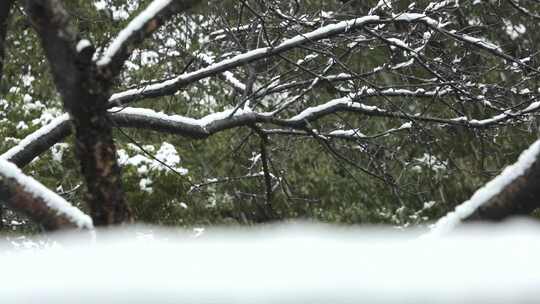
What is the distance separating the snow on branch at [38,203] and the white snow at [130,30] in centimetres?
46

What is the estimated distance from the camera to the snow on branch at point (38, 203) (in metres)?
1.92

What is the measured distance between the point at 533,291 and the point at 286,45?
2.67 metres

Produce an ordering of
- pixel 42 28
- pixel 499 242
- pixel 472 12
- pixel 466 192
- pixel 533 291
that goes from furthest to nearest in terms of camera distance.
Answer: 1. pixel 466 192
2. pixel 472 12
3. pixel 42 28
4. pixel 499 242
5. pixel 533 291

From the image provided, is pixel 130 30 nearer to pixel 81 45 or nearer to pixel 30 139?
pixel 81 45

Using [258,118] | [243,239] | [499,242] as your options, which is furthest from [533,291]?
[258,118]

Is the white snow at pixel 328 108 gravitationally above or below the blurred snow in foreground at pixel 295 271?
above

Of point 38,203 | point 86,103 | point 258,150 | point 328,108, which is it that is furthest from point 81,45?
point 258,150

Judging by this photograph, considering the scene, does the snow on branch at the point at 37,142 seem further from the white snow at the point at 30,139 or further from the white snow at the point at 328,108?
the white snow at the point at 328,108

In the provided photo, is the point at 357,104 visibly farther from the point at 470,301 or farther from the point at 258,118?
the point at 470,301

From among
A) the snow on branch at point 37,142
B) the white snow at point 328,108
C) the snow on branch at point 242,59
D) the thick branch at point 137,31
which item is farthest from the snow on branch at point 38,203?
the white snow at point 328,108

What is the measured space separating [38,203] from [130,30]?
2.13 ft

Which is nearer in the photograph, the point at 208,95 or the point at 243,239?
the point at 243,239

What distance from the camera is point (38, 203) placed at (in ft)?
6.45

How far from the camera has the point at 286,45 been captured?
11.1 ft
